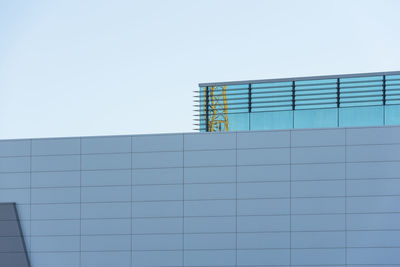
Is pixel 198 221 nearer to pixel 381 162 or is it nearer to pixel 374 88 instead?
pixel 381 162

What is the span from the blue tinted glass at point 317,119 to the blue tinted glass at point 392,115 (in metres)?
1.54

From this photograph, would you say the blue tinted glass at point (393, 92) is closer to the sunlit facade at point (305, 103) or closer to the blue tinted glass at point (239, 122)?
the sunlit facade at point (305, 103)

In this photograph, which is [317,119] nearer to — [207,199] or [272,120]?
[272,120]

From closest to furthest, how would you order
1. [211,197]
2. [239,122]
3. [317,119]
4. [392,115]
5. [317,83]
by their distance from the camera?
1. [211,197]
2. [392,115]
3. [317,119]
4. [317,83]
5. [239,122]

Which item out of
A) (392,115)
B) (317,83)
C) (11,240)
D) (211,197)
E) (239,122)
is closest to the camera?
(211,197)

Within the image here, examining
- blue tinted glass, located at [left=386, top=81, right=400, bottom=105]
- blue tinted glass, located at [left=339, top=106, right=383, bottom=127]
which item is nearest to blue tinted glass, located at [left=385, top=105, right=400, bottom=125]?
blue tinted glass, located at [left=339, top=106, right=383, bottom=127]

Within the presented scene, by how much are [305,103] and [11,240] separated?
33.3ft

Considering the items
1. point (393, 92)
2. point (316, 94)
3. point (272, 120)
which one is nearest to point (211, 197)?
point (272, 120)

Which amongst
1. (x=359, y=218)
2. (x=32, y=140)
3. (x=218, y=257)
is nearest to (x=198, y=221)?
(x=218, y=257)

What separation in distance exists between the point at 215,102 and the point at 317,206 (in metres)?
5.63

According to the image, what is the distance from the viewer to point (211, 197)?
19.2 m

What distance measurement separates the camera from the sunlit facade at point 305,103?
67.1 ft

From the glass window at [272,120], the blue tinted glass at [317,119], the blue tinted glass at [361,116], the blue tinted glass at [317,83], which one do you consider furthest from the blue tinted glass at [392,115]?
the glass window at [272,120]

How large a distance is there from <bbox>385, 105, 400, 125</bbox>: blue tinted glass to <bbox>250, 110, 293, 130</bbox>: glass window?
2.94 m
